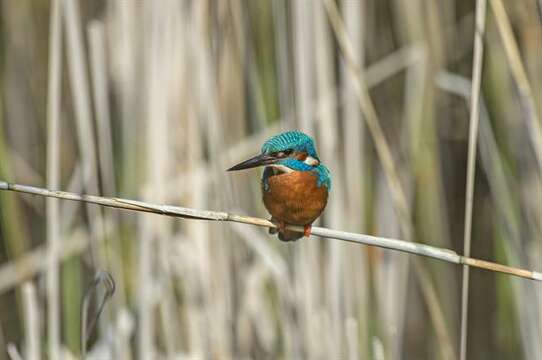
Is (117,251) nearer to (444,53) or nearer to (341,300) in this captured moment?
(341,300)

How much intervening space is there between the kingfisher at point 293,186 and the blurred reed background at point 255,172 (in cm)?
16

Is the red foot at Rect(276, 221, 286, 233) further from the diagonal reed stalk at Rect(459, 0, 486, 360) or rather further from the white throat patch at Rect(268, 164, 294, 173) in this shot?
the diagonal reed stalk at Rect(459, 0, 486, 360)

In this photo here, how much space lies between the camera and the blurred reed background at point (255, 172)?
204 cm

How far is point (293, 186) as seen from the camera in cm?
188

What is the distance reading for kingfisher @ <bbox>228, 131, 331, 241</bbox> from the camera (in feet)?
6.05

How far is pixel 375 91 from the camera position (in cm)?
286

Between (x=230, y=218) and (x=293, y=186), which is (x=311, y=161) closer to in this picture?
(x=293, y=186)

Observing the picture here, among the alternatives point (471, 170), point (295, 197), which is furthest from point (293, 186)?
point (471, 170)

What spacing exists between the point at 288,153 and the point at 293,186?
0.27 ft

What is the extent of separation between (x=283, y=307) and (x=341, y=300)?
0.16 metres

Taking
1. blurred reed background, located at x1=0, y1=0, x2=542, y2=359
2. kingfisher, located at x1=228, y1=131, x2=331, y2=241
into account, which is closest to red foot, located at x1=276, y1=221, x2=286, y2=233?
kingfisher, located at x1=228, y1=131, x2=331, y2=241

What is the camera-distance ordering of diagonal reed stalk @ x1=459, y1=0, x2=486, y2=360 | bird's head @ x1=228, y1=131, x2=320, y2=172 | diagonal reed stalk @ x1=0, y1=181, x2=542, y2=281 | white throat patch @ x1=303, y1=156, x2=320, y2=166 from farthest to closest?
white throat patch @ x1=303, y1=156, x2=320, y2=166, bird's head @ x1=228, y1=131, x2=320, y2=172, diagonal reed stalk @ x1=459, y1=0, x2=486, y2=360, diagonal reed stalk @ x1=0, y1=181, x2=542, y2=281

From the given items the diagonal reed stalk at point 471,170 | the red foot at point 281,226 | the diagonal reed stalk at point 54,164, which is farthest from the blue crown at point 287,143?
the diagonal reed stalk at point 54,164

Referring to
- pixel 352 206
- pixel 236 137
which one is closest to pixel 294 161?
A: pixel 352 206
